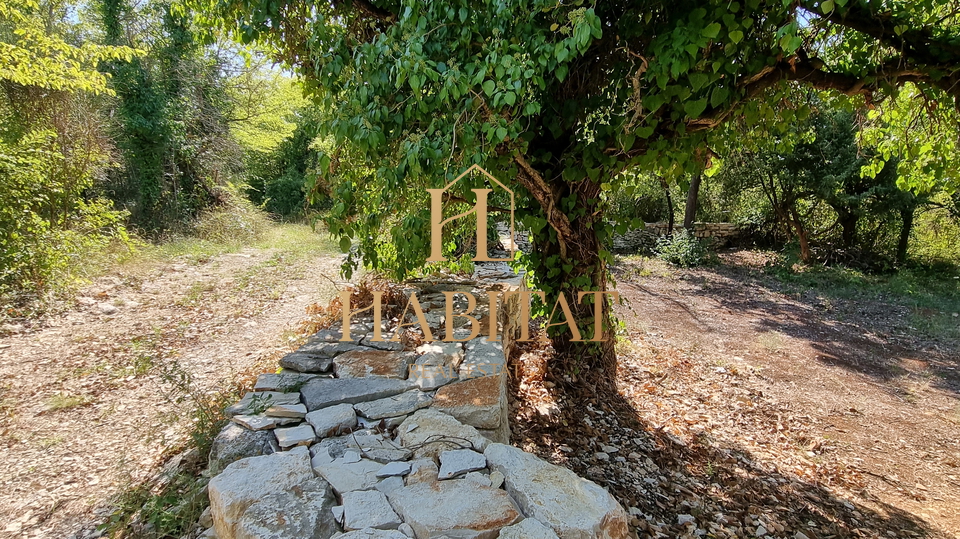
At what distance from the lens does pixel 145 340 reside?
4.61 metres

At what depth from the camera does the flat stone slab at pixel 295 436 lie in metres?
1.95

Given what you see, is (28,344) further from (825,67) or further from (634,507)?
(825,67)

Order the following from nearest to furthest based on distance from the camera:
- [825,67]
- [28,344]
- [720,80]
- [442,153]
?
[442,153]
[720,80]
[825,67]
[28,344]

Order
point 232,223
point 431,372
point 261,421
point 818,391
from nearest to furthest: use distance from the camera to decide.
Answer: point 261,421, point 431,372, point 818,391, point 232,223

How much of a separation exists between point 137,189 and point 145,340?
273 inches

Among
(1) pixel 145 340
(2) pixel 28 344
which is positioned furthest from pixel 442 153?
(2) pixel 28 344

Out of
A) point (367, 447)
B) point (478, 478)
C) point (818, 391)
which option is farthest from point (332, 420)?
point (818, 391)

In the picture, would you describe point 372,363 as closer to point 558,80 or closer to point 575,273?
point 575,273

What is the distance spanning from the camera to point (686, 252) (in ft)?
35.8

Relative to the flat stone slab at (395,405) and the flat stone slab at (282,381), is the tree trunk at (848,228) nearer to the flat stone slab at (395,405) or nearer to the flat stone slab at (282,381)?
the flat stone slab at (395,405)

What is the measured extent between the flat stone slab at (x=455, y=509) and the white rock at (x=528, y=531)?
0.04 metres

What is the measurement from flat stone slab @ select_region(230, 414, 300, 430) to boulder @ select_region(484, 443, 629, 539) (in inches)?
36.2

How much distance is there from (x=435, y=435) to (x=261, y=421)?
0.77 meters

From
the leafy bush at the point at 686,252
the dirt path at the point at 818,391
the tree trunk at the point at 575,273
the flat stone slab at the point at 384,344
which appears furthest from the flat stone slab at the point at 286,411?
the leafy bush at the point at 686,252
